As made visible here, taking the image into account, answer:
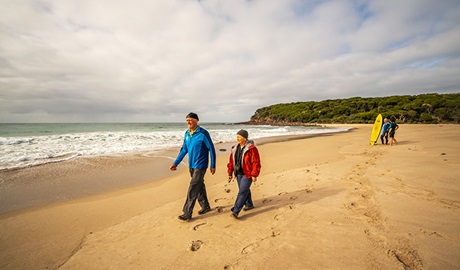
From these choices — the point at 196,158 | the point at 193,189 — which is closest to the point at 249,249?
the point at 193,189

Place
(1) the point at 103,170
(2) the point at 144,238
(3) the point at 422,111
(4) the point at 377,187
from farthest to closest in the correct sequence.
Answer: (3) the point at 422,111
(1) the point at 103,170
(4) the point at 377,187
(2) the point at 144,238

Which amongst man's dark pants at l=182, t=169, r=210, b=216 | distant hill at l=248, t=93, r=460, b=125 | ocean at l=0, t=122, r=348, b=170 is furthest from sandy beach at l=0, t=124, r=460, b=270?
distant hill at l=248, t=93, r=460, b=125

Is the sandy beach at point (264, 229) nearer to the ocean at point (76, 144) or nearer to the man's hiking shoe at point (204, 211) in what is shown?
the man's hiking shoe at point (204, 211)

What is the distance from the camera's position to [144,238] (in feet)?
11.1

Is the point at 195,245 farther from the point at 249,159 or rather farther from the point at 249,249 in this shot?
the point at 249,159

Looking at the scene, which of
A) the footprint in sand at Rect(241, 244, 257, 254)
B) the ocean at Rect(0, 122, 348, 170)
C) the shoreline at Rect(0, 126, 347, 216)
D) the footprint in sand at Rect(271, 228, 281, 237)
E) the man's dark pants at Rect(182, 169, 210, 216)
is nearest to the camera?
the footprint in sand at Rect(241, 244, 257, 254)

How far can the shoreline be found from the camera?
5.38m

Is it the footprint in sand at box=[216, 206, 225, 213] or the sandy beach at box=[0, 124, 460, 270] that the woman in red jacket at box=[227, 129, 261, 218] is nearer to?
the sandy beach at box=[0, 124, 460, 270]

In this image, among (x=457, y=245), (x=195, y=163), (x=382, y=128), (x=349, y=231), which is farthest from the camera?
(x=382, y=128)

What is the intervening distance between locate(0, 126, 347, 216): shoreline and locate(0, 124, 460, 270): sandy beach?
1.91 feet

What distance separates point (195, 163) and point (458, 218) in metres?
4.67

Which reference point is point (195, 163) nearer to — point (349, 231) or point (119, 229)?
point (119, 229)

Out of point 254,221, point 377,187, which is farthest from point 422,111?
point 254,221

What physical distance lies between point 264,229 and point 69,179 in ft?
24.1
